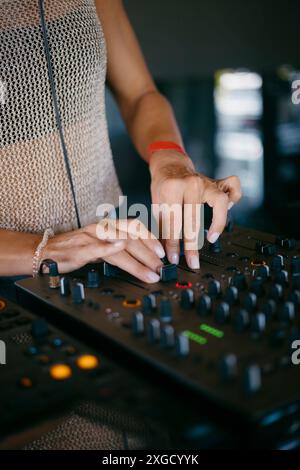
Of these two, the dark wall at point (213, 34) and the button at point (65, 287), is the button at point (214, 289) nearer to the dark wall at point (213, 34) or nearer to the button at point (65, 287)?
the button at point (65, 287)

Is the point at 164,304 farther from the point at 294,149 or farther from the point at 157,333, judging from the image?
the point at 294,149

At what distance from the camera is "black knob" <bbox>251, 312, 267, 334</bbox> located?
707 mm

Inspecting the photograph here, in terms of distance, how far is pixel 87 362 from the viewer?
0.67 m

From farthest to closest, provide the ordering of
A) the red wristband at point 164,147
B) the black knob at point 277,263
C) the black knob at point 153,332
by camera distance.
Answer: the red wristband at point 164,147 < the black knob at point 277,263 < the black knob at point 153,332

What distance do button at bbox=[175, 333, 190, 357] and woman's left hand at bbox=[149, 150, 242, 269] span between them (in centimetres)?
30

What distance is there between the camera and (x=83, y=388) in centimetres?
62

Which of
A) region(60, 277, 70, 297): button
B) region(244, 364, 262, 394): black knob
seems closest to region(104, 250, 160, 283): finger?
region(60, 277, 70, 297): button

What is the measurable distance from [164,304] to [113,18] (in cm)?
99

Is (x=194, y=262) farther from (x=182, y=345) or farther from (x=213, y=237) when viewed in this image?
(x=182, y=345)

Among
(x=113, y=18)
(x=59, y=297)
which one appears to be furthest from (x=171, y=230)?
(x=113, y=18)

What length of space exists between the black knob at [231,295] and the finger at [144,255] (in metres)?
0.19

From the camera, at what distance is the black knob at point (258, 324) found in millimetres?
707
